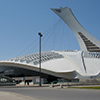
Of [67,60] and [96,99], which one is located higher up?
[67,60]

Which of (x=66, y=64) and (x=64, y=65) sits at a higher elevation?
(x=66, y=64)

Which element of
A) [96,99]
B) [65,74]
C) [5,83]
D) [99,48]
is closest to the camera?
[96,99]

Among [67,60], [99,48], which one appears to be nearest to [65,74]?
[67,60]

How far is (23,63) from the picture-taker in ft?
120

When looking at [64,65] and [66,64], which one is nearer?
[64,65]

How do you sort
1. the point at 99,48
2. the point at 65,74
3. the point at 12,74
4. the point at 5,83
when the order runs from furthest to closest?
1. the point at 99,48
2. the point at 12,74
3. the point at 65,74
4. the point at 5,83

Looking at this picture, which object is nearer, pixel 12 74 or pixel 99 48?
pixel 12 74

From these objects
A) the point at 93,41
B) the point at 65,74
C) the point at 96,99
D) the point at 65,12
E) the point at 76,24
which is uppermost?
the point at 65,12

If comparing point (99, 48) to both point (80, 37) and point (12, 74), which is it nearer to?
point (80, 37)

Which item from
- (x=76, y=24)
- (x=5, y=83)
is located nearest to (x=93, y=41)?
(x=76, y=24)

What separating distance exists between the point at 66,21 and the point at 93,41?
10240mm

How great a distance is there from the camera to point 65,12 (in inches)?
2058

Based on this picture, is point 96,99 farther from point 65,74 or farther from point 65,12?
point 65,12

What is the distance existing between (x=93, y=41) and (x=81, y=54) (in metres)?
8.91
